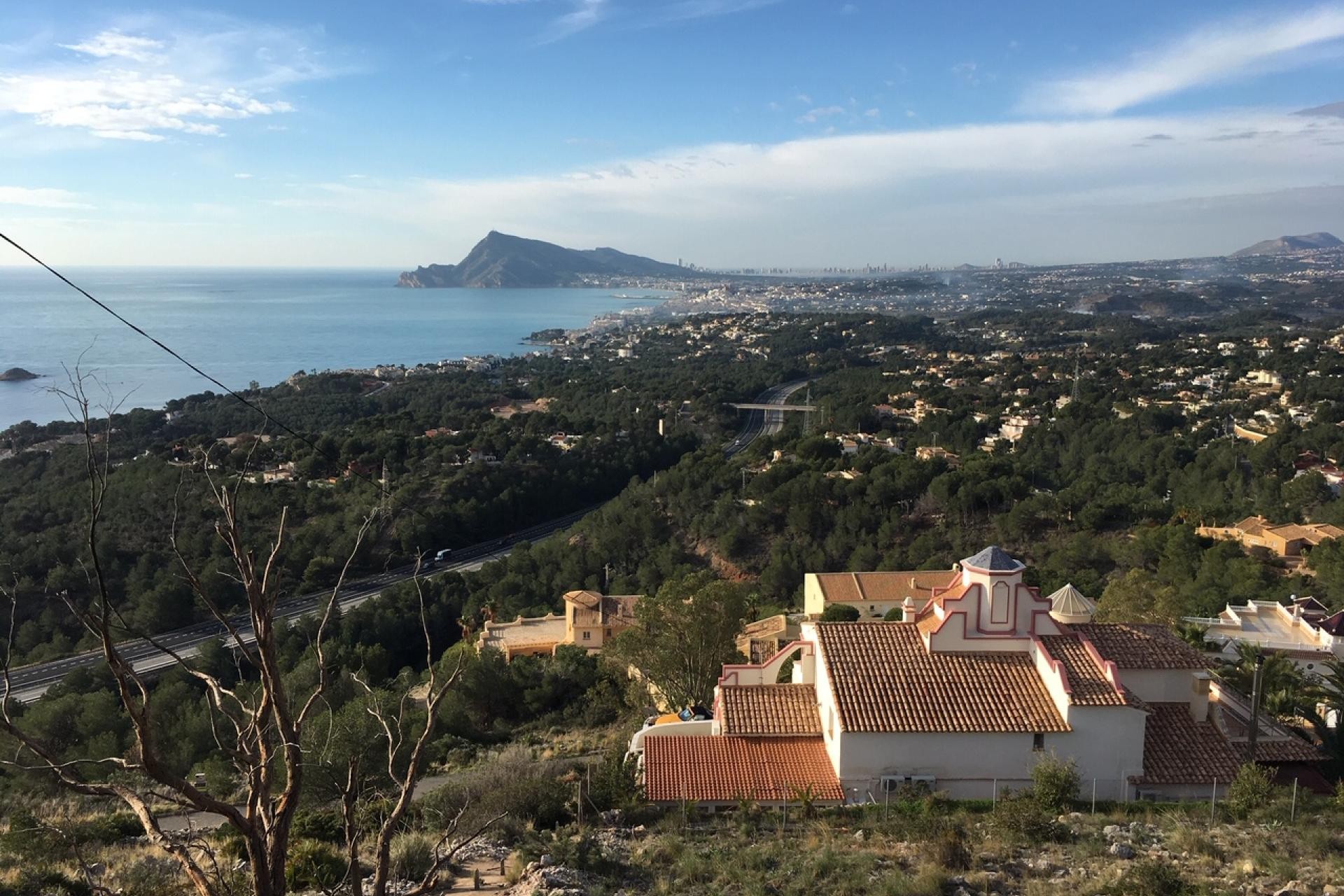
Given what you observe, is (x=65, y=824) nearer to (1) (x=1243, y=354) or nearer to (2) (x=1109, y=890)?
(2) (x=1109, y=890)

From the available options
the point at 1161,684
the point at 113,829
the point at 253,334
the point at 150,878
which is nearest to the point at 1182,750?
the point at 1161,684

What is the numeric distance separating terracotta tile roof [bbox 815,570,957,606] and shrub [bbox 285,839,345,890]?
44.9ft

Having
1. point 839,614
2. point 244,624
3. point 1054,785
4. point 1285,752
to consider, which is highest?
point 1054,785

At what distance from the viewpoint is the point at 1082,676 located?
348 inches

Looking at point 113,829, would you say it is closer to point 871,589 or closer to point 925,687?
point 925,687

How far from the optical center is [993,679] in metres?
9.02

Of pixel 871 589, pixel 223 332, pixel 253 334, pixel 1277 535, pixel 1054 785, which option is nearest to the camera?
pixel 1054 785

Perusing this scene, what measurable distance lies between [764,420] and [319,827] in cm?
4753

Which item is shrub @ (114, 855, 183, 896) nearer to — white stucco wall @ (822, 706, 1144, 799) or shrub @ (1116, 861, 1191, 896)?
white stucco wall @ (822, 706, 1144, 799)

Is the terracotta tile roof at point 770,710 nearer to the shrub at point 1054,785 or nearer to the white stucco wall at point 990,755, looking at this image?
the white stucco wall at point 990,755

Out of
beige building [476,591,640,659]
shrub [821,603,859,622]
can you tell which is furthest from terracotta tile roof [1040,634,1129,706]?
beige building [476,591,640,659]

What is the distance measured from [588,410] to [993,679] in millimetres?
43680

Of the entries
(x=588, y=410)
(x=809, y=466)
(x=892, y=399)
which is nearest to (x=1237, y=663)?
(x=809, y=466)

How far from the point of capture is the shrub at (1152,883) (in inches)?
214
